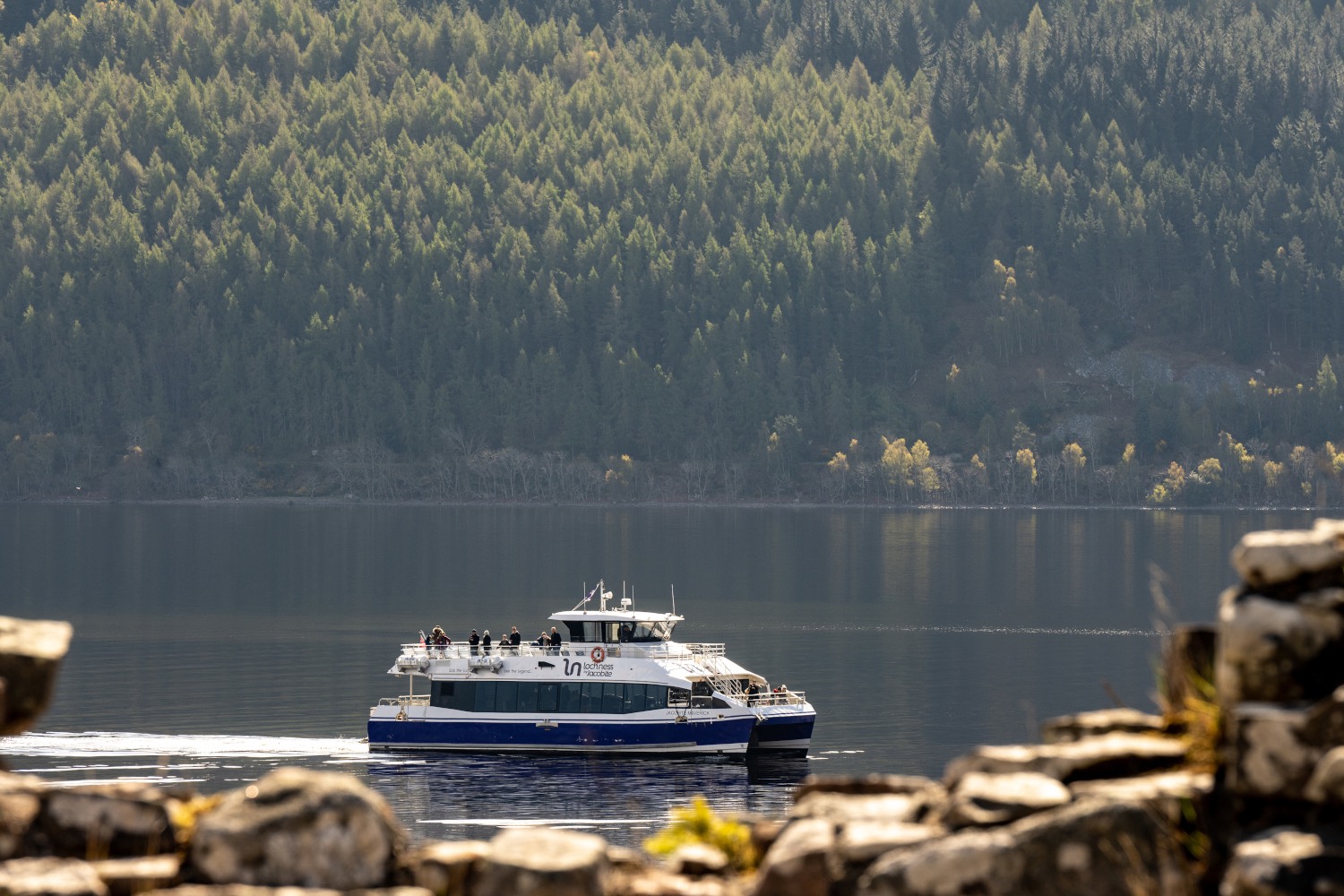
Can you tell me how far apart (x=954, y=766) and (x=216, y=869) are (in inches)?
229

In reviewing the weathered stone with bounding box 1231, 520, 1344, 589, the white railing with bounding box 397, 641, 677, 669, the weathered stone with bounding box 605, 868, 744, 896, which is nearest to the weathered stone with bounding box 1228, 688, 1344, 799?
the weathered stone with bounding box 1231, 520, 1344, 589

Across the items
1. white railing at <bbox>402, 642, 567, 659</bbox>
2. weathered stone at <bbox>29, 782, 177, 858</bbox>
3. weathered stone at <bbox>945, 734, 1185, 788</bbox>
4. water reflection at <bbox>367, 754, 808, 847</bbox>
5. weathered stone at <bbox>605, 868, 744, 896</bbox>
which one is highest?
weathered stone at <bbox>945, 734, 1185, 788</bbox>

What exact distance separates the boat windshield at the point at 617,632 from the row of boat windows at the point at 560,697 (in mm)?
1691

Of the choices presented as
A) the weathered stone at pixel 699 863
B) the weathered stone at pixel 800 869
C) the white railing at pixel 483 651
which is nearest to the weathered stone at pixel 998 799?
the weathered stone at pixel 800 869

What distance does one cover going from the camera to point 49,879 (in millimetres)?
15141

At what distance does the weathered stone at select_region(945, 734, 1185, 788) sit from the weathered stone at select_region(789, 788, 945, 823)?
36cm

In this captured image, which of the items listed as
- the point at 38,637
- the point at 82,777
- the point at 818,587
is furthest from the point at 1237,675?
the point at 818,587

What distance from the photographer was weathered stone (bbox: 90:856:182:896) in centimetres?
1568

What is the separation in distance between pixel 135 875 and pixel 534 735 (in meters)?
58.0

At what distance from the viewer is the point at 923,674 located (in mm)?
100250

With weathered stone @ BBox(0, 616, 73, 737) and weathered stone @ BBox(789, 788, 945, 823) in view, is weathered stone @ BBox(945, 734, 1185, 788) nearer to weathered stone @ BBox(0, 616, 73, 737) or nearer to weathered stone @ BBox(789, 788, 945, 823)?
weathered stone @ BBox(789, 788, 945, 823)

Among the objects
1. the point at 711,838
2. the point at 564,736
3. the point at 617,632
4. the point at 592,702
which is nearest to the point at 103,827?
the point at 711,838

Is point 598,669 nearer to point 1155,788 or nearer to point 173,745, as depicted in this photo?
point 173,745

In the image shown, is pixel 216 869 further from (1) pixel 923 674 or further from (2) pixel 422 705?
(1) pixel 923 674
